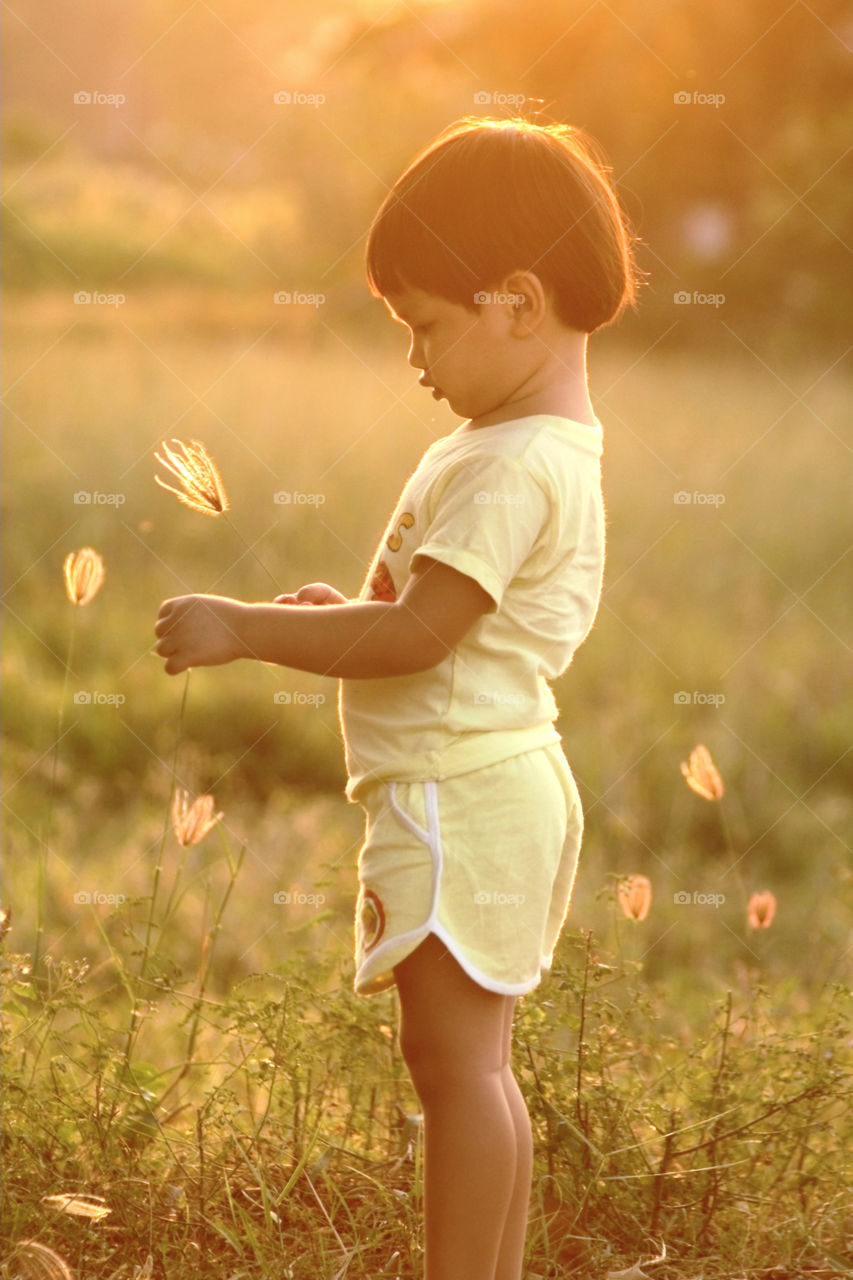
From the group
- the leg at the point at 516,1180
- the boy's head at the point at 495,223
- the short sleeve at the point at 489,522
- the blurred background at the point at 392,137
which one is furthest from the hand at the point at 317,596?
the blurred background at the point at 392,137


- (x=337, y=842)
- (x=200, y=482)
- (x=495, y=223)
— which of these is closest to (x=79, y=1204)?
(x=200, y=482)

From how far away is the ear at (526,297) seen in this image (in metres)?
1.50

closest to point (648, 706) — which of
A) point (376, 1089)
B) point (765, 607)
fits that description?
point (765, 607)

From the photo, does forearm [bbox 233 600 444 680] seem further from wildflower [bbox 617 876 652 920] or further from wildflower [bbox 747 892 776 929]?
wildflower [bbox 747 892 776 929]

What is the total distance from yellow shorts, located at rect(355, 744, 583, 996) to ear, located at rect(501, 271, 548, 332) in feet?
1.47

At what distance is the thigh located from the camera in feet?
4.83

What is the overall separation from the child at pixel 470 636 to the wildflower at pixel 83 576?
0.93ft

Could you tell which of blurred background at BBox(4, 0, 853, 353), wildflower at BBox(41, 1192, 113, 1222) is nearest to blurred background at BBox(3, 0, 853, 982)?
blurred background at BBox(4, 0, 853, 353)

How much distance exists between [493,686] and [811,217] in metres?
4.34

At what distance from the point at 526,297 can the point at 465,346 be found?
0.08 meters

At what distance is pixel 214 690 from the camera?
3941 millimetres

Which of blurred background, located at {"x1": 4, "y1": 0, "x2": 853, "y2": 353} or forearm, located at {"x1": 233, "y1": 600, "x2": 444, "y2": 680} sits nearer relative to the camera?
forearm, located at {"x1": 233, "y1": 600, "x2": 444, "y2": 680}

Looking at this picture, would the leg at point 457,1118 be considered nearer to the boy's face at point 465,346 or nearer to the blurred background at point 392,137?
the boy's face at point 465,346

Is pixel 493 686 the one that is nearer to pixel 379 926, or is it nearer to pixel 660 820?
pixel 379 926
